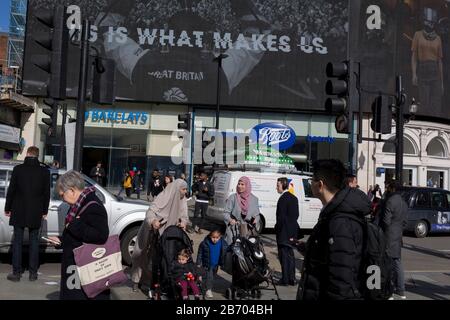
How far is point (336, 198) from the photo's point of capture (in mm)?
3146

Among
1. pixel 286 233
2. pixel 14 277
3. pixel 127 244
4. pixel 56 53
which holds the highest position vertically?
pixel 56 53

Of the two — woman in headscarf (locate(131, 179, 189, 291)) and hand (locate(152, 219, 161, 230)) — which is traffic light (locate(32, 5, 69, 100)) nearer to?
woman in headscarf (locate(131, 179, 189, 291))

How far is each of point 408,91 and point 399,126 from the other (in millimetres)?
27094

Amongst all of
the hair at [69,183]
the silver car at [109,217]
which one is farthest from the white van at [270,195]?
the hair at [69,183]

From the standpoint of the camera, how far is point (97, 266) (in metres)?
4.39

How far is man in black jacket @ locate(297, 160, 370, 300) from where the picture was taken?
2975 mm

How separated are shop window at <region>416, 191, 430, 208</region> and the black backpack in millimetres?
17007

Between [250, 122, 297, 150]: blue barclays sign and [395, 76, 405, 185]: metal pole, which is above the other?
[250, 122, 297, 150]: blue barclays sign

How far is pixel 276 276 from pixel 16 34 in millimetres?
36640

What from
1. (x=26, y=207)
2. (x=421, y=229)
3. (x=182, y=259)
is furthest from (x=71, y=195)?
(x=421, y=229)

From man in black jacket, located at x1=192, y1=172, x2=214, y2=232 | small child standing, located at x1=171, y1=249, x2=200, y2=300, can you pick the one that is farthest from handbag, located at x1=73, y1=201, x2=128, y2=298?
man in black jacket, located at x1=192, y1=172, x2=214, y2=232

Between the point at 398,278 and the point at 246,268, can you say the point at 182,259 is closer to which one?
the point at 246,268

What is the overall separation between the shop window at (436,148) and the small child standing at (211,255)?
34.6 m

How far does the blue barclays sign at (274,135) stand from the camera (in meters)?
34.3
